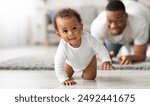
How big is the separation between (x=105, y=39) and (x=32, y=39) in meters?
2.15

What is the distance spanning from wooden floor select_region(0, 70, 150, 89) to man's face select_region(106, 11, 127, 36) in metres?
0.18

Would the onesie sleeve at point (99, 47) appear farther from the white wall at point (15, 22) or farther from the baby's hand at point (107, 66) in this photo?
the white wall at point (15, 22)

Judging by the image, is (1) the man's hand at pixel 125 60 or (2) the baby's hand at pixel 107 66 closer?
(2) the baby's hand at pixel 107 66

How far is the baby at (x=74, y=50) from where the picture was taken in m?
0.96

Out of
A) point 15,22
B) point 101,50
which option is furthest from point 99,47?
point 15,22

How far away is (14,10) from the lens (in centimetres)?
338

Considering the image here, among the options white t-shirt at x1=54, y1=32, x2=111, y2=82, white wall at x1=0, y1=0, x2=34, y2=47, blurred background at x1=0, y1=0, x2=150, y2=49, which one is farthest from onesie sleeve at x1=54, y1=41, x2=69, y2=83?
white wall at x1=0, y1=0, x2=34, y2=47

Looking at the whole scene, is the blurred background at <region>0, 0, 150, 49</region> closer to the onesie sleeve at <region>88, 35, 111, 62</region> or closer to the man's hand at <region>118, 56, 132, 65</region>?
the man's hand at <region>118, 56, 132, 65</region>

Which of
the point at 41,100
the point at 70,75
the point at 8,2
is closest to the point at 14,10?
the point at 8,2

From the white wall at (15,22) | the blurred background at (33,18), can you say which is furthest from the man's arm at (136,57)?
the white wall at (15,22)

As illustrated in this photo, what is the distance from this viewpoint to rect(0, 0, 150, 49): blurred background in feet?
10.7

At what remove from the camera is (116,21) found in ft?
4.40

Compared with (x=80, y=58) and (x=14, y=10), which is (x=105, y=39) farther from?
(x=14, y=10)

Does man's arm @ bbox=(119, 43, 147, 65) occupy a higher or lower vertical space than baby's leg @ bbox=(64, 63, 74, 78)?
lower
